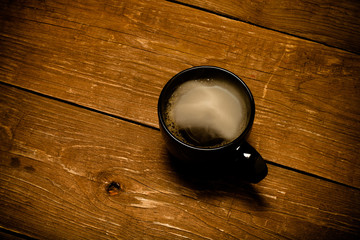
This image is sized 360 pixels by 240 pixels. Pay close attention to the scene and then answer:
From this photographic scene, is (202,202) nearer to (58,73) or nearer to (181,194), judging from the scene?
(181,194)

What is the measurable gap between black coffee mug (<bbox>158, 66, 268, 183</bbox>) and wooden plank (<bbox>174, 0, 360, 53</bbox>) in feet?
0.80

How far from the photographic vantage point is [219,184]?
1.77 feet

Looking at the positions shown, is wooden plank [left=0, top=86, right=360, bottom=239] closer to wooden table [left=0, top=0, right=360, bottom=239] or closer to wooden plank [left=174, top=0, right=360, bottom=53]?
wooden table [left=0, top=0, right=360, bottom=239]

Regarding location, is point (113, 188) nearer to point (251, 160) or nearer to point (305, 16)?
point (251, 160)

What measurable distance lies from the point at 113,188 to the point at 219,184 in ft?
0.70

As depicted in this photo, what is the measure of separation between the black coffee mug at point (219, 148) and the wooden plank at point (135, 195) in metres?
0.10

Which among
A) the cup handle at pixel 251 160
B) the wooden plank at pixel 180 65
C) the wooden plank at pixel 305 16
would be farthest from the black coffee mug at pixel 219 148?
the wooden plank at pixel 305 16

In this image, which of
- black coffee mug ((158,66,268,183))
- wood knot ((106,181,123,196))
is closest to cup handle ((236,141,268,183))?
black coffee mug ((158,66,268,183))

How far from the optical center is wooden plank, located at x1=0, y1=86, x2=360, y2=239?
52 cm

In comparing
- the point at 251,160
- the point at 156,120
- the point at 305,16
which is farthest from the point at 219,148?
the point at 305,16

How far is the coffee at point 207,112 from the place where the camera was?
465 millimetres

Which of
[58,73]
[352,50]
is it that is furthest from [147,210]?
[352,50]

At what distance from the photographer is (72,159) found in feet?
1.82

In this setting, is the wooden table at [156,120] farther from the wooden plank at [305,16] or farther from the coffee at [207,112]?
the coffee at [207,112]
